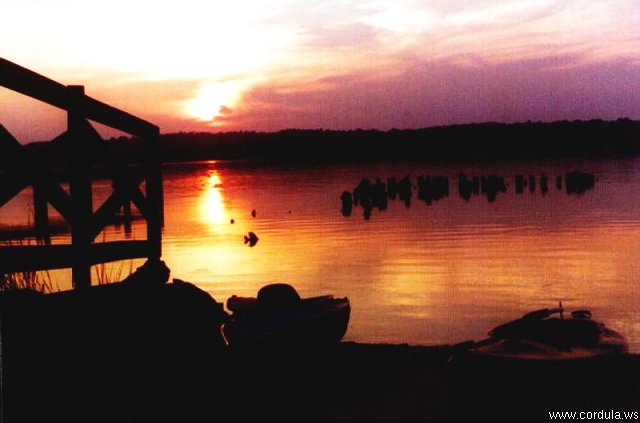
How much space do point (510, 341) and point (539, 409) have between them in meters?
0.92

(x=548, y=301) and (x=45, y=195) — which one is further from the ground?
(x=45, y=195)

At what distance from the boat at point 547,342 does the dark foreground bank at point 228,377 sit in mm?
137

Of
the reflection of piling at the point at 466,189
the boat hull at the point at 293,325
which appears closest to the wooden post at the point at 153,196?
the boat hull at the point at 293,325

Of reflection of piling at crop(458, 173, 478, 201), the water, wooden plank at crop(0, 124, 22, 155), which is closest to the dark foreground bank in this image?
wooden plank at crop(0, 124, 22, 155)

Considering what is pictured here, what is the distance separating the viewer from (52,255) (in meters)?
12.2

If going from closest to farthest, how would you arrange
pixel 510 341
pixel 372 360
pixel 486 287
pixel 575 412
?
pixel 575 412 < pixel 510 341 < pixel 372 360 < pixel 486 287

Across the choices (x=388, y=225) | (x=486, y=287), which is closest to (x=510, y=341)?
(x=486, y=287)

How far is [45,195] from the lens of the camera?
40.4ft

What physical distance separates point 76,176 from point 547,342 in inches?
269

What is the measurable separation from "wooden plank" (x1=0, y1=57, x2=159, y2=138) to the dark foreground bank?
2517 millimetres

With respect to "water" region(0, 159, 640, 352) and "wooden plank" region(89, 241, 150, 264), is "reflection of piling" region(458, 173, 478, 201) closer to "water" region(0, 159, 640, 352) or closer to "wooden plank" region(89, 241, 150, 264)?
"water" region(0, 159, 640, 352)

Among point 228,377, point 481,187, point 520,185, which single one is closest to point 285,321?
point 228,377

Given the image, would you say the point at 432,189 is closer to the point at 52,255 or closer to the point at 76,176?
the point at 76,176

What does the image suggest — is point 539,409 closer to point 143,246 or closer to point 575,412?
point 575,412
